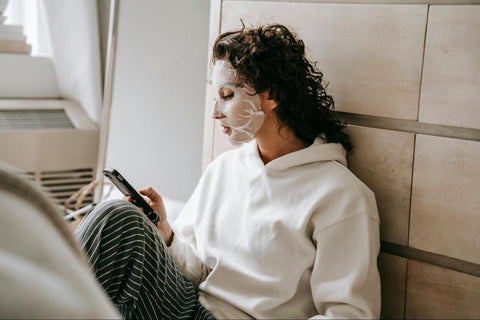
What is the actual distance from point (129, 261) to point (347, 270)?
0.47m

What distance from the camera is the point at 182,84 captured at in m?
2.18

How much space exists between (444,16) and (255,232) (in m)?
0.64

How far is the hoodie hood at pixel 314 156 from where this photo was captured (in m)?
1.37

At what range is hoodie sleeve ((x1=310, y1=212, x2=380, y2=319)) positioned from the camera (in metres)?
1.21

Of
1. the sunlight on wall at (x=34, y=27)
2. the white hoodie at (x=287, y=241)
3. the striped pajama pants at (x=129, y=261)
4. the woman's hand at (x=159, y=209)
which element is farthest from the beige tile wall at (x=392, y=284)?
the sunlight on wall at (x=34, y=27)

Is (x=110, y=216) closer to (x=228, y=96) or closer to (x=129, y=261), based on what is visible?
(x=129, y=261)

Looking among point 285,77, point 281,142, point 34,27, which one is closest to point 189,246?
point 281,142

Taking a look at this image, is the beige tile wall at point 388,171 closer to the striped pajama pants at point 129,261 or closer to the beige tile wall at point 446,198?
the beige tile wall at point 446,198

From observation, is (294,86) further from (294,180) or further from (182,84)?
(182,84)

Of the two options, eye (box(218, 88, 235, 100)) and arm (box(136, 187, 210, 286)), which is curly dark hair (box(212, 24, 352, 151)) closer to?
eye (box(218, 88, 235, 100))

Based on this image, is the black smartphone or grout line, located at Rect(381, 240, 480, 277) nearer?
grout line, located at Rect(381, 240, 480, 277)

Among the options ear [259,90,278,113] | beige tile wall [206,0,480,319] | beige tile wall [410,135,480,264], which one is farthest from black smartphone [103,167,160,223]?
beige tile wall [410,135,480,264]

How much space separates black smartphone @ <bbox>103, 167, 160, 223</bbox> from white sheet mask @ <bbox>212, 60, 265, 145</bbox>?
28 cm

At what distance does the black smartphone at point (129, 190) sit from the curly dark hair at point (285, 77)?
0.38 meters
